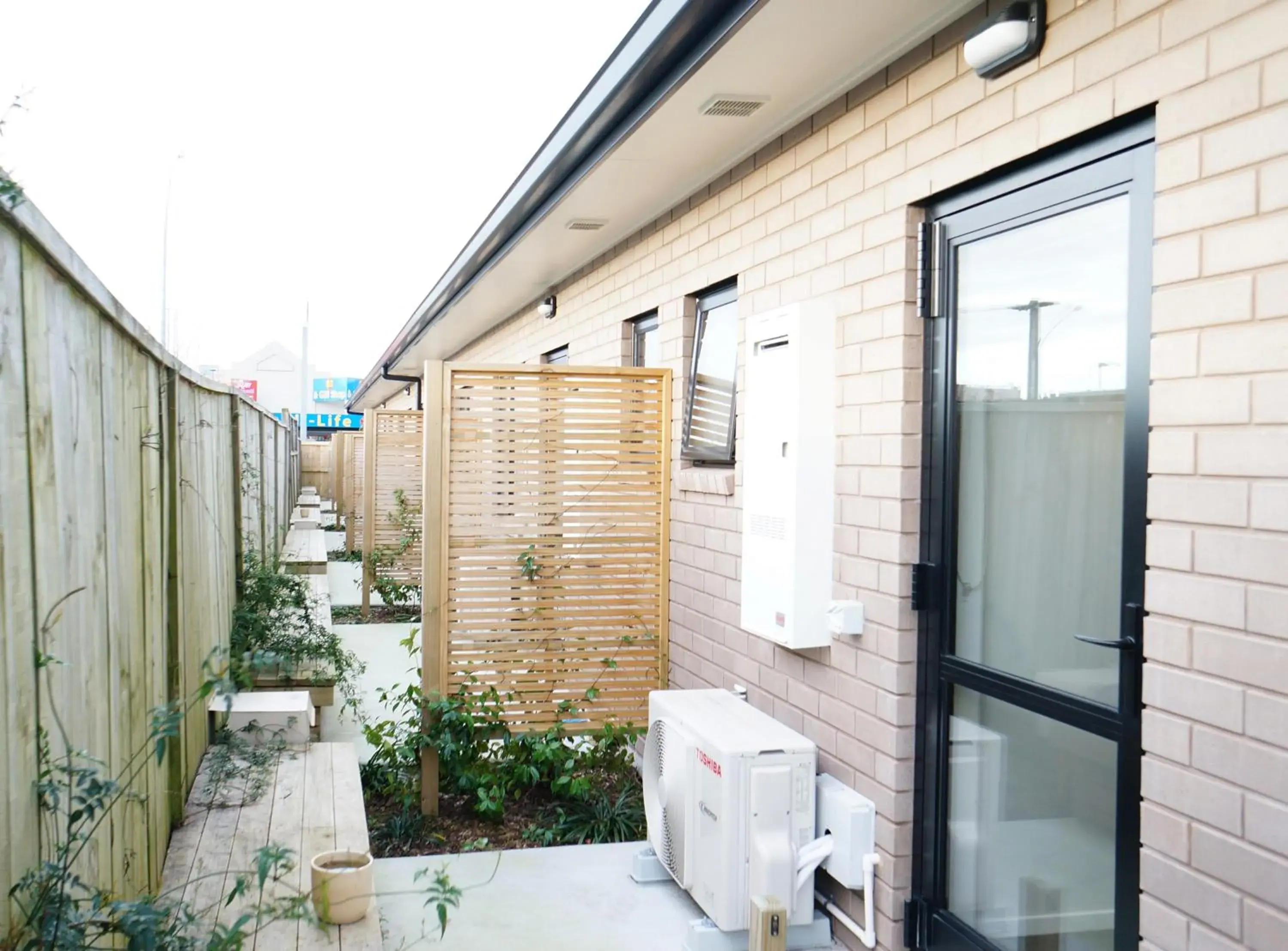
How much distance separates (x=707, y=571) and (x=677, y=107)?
2180 mm

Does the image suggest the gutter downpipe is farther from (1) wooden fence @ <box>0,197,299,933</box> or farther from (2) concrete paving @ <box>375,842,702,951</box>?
(1) wooden fence @ <box>0,197,299,933</box>

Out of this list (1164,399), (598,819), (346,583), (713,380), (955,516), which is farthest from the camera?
(346,583)

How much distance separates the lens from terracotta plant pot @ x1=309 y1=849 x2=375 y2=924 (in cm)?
287

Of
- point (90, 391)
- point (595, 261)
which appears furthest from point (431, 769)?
point (595, 261)

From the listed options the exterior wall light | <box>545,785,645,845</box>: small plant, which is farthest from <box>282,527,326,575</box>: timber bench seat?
the exterior wall light

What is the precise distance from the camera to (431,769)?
4965 millimetres

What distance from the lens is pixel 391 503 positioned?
454 inches

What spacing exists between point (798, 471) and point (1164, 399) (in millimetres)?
1437

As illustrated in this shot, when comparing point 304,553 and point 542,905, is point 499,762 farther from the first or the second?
point 304,553

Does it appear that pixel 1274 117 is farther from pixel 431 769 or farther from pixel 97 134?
pixel 431 769

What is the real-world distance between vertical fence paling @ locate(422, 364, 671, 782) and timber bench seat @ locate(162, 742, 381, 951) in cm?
91

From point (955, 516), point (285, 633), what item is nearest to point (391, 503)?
point (285, 633)

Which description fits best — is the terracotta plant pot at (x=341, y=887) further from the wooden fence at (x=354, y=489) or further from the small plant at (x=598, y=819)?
the wooden fence at (x=354, y=489)

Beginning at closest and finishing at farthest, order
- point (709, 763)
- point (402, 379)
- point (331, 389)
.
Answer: point (709, 763)
point (402, 379)
point (331, 389)
